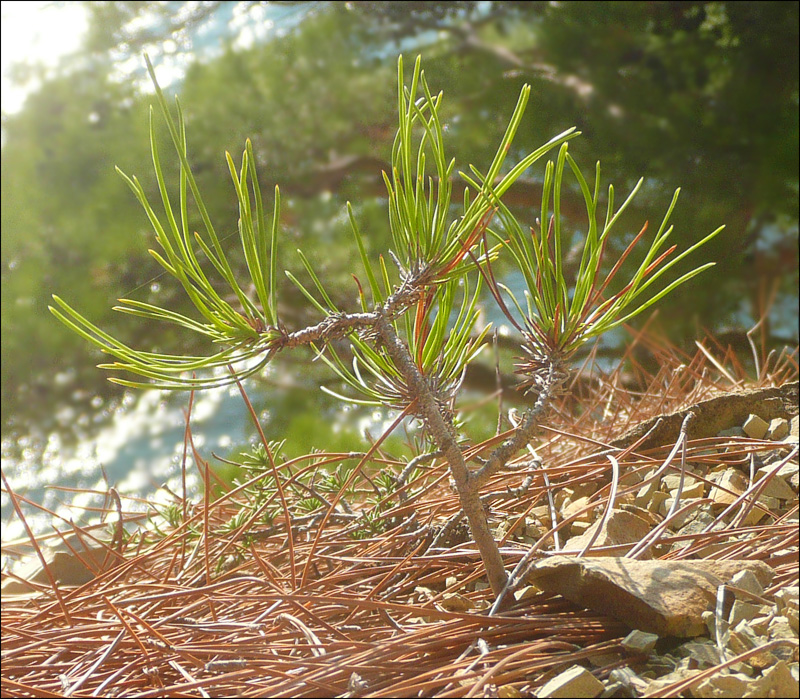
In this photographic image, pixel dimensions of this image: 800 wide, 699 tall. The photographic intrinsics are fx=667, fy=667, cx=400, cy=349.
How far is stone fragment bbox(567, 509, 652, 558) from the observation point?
1.16 ft

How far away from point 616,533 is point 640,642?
0.11 meters

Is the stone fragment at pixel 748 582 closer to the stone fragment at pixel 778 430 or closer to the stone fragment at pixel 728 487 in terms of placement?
the stone fragment at pixel 728 487

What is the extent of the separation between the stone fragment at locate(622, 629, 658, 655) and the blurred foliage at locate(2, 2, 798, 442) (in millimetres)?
1049

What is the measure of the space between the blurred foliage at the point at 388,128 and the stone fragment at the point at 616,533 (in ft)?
3.09

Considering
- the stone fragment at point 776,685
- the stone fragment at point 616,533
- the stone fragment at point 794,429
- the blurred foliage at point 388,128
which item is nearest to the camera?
the stone fragment at point 776,685

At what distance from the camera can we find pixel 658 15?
130 centimetres

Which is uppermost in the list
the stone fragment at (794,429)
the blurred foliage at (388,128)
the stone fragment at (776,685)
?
the blurred foliage at (388,128)

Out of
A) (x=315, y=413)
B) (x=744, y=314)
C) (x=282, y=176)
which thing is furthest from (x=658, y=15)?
(x=315, y=413)

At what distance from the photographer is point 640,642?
26 cm

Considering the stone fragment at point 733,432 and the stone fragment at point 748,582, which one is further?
the stone fragment at point 733,432

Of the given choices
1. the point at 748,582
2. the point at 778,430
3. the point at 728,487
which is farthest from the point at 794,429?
the point at 748,582

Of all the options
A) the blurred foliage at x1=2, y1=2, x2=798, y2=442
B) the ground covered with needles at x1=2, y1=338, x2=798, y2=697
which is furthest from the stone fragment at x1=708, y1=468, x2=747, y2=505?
the blurred foliage at x1=2, y1=2, x2=798, y2=442

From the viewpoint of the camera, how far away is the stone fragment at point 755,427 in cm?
49

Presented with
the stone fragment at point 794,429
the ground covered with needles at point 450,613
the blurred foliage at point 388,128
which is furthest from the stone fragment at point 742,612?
the blurred foliage at point 388,128
